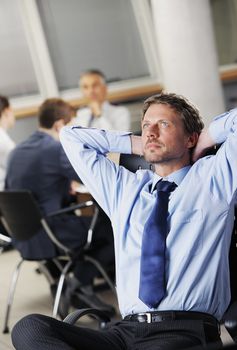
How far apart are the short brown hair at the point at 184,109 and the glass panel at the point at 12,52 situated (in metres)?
5.83

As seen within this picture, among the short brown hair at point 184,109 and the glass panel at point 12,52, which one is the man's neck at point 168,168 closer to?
the short brown hair at point 184,109


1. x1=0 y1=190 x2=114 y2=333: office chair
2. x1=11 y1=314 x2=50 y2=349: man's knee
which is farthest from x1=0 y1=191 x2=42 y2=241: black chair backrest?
x1=11 y1=314 x2=50 y2=349: man's knee

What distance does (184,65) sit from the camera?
20.5 feet

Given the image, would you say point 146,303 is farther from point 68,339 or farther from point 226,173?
point 226,173

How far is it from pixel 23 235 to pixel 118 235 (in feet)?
6.86

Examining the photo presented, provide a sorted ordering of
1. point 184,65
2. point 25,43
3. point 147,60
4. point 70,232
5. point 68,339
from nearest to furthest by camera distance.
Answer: point 68,339 → point 70,232 → point 184,65 → point 25,43 → point 147,60

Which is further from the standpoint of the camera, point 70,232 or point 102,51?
point 102,51

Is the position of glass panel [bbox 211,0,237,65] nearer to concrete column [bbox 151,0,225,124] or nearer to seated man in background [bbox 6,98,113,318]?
concrete column [bbox 151,0,225,124]

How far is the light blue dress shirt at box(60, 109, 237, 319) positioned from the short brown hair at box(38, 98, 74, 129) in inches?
88.5

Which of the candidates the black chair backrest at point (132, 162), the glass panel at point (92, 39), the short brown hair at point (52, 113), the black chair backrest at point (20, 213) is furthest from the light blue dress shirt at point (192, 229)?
the glass panel at point (92, 39)

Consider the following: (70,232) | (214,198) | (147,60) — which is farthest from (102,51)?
(214,198)

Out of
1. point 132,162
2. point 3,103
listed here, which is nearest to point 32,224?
point 132,162

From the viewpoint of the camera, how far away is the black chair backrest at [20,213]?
14.2 feet

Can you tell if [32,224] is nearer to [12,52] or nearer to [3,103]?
[3,103]
